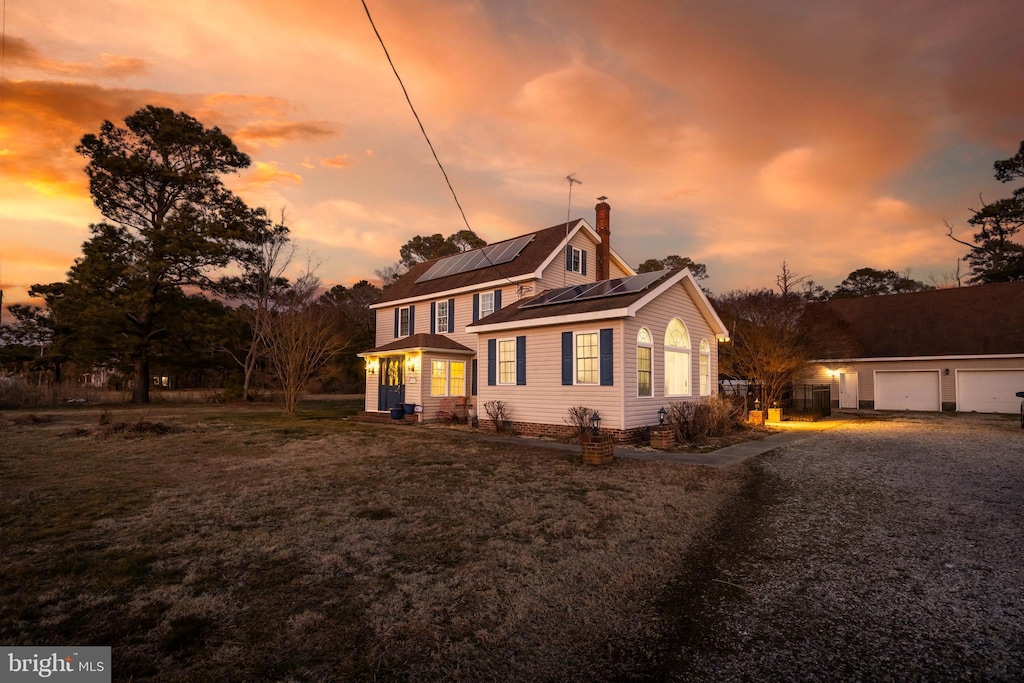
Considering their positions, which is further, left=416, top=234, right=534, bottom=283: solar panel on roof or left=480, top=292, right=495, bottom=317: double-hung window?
left=416, top=234, right=534, bottom=283: solar panel on roof

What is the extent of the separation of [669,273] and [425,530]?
11.5 m

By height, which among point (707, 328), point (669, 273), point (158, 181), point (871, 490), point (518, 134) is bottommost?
point (871, 490)

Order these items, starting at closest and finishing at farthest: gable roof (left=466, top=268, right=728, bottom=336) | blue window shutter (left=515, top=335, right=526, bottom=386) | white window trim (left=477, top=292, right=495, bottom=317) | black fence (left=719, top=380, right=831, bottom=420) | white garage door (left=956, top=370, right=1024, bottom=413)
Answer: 1. gable roof (left=466, top=268, right=728, bottom=336)
2. blue window shutter (left=515, top=335, right=526, bottom=386)
3. white window trim (left=477, top=292, right=495, bottom=317)
4. black fence (left=719, top=380, right=831, bottom=420)
5. white garage door (left=956, top=370, right=1024, bottom=413)

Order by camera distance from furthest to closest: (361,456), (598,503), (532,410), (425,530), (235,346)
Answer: (235,346), (532,410), (361,456), (598,503), (425,530)

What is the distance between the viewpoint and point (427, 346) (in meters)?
18.2

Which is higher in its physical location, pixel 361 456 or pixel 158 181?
pixel 158 181

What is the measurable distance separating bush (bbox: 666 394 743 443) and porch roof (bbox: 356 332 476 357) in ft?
28.7

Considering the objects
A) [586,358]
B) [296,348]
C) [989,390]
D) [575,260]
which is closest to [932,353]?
[989,390]

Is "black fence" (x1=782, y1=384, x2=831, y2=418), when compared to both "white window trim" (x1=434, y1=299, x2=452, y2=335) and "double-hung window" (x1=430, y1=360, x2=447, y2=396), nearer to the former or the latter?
"double-hung window" (x1=430, y1=360, x2=447, y2=396)

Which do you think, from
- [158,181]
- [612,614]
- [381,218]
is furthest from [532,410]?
[158,181]

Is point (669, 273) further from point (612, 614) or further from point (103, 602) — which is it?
point (103, 602)

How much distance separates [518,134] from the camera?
14.4 meters

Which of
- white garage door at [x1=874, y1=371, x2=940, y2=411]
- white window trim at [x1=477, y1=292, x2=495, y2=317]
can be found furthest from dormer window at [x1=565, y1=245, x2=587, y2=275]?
white garage door at [x1=874, y1=371, x2=940, y2=411]

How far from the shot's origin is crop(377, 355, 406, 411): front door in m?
19.4
